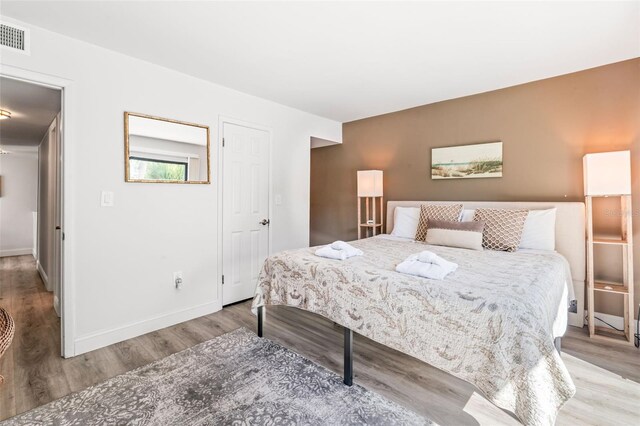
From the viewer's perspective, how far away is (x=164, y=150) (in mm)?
2877

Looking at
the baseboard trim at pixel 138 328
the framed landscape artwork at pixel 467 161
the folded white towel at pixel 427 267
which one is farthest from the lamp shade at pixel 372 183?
the baseboard trim at pixel 138 328

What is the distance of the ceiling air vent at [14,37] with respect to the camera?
204 centimetres

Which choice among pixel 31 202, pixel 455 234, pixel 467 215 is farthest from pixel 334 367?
pixel 31 202

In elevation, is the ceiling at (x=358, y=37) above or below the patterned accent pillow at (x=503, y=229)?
above

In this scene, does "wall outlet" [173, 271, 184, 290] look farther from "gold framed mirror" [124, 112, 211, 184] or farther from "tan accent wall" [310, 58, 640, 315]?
"tan accent wall" [310, 58, 640, 315]

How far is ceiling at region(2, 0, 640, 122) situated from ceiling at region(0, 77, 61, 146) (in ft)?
3.19

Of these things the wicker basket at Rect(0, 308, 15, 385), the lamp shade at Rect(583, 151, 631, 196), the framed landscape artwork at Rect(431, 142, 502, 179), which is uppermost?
the framed landscape artwork at Rect(431, 142, 502, 179)

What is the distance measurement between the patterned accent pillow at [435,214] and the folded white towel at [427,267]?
1.47 metres

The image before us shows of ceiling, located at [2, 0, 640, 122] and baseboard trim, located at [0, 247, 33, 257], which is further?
baseboard trim, located at [0, 247, 33, 257]

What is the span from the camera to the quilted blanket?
1254 mm

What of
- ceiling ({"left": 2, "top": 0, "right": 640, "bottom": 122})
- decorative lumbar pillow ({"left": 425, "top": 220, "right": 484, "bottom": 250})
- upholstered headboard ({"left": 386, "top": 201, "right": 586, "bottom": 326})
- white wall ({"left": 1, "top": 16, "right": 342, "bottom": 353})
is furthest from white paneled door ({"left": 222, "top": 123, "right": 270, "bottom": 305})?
upholstered headboard ({"left": 386, "top": 201, "right": 586, "bottom": 326})

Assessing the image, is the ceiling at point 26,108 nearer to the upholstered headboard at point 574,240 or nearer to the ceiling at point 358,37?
the ceiling at point 358,37

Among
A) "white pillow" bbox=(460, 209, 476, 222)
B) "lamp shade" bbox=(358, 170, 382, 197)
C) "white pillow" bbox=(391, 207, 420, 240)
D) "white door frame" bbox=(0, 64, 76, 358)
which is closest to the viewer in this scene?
"white door frame" bbox=(0, 64, 76, 358)

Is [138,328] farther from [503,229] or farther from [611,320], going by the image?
[611,320]
